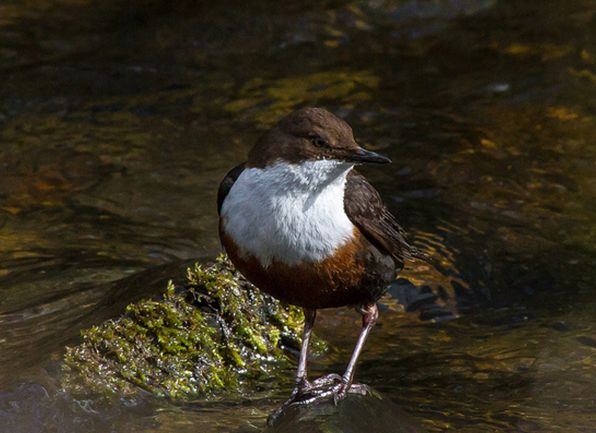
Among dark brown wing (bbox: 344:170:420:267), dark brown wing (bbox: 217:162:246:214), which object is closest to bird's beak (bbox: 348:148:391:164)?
dark brown wing (bbox: 344:170:420:267)

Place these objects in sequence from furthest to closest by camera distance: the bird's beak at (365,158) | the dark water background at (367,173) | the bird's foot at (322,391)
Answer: the dark water background at (367,173) → the bird's foot at (322,391) → the bird's beak at (365,158)

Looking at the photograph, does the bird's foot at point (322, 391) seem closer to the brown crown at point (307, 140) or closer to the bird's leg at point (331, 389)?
the bird's leg at point (331, 389)

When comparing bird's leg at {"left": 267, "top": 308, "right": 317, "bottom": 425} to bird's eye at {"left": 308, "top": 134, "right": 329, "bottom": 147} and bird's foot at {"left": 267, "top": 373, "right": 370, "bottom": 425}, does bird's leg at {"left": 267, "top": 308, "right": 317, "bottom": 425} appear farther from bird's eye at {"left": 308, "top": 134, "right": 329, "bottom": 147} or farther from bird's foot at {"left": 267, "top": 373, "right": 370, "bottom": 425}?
bird's eye at {"left": 308, "top": 134, "right": 329, "bottom": 147}

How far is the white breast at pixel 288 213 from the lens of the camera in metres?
4.52

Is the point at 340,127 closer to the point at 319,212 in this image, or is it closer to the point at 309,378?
the point at 319,212

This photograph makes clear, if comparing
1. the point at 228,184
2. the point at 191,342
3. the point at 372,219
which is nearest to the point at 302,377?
the point at 191,342

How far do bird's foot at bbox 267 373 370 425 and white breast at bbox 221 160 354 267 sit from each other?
2.01 feet

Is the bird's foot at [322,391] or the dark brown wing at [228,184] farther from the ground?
the dark brown wing at [228,184]

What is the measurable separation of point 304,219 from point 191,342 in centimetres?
93

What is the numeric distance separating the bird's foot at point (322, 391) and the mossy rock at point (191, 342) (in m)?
0.38

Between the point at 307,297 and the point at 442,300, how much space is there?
75.2 inches

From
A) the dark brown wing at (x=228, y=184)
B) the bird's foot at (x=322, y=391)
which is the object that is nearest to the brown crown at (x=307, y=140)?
the dark brown wing at (x=228, y=184)

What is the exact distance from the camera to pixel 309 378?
5430mm

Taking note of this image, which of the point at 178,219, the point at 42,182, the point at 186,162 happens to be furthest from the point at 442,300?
the point at 42,182
